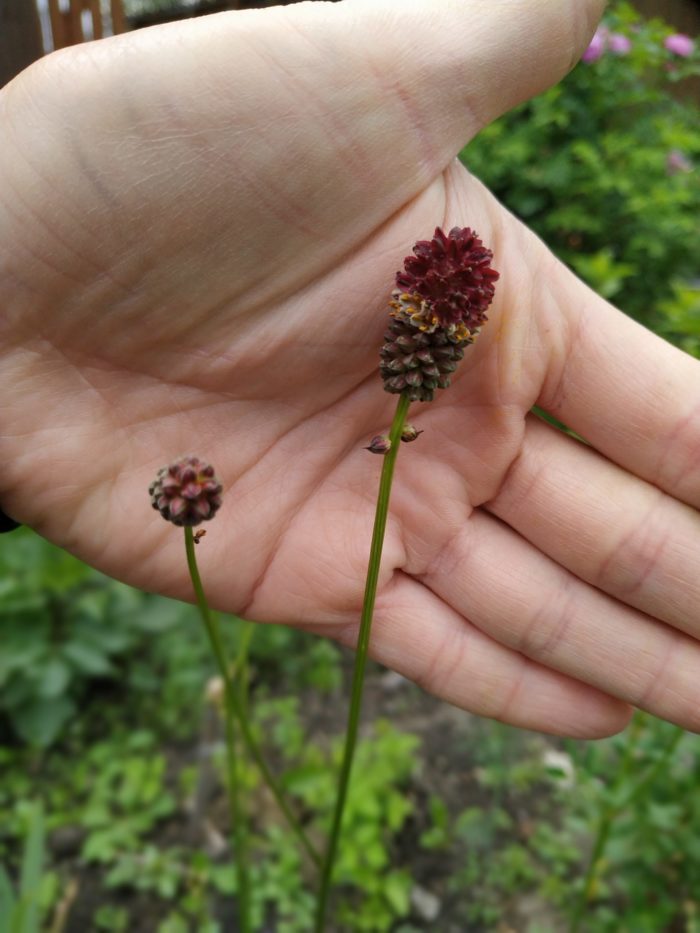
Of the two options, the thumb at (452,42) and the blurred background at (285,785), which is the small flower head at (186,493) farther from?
the blurred background at (285,785)

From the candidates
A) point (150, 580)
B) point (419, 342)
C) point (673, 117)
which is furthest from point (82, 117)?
point (673, 117)

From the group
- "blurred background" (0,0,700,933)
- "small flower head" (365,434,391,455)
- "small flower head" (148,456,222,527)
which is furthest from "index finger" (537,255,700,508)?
"small flower head" (148,456,222,527)

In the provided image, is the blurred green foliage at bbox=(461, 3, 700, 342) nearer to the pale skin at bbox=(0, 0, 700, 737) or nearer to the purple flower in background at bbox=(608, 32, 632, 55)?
the purple flower in background at bbox=(608, 32, 632, 55)

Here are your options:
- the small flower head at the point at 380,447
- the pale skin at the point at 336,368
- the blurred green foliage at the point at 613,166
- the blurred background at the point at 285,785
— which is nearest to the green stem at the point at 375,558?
the small flower head at the point at 380,447

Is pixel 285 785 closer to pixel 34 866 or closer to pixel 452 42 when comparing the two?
pixel 34 866

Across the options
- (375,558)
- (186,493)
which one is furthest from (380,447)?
(186,493)

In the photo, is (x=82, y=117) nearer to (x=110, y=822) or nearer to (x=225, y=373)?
(x=225, y=373)
